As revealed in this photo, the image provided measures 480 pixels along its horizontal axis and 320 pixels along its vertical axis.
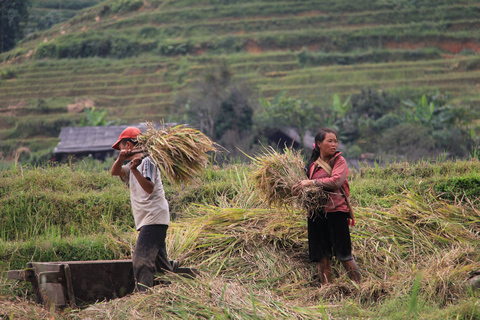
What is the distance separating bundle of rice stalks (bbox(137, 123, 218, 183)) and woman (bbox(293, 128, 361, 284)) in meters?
0.80

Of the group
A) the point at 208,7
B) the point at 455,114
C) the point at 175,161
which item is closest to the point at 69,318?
the point at 175,161

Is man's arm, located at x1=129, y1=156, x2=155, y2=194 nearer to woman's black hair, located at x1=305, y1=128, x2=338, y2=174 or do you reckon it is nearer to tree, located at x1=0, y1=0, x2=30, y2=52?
woman's black hair, located at x1=305, y1=128, x2=338, y2=174

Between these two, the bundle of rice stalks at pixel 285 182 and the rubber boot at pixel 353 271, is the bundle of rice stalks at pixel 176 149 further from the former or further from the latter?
the rubber boot at pixel 353 271

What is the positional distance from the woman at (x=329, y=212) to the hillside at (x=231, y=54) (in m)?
23.1

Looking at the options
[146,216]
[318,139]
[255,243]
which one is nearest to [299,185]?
[318,139]

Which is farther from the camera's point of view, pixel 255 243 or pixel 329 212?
pixel 255 243

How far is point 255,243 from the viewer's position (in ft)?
14.7

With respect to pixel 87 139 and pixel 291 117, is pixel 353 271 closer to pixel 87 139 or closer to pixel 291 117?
pixel 87 139

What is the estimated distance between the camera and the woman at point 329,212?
3820mm

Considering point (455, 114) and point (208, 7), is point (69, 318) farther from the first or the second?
Answer: point (208, 7)

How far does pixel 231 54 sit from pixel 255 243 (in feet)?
118

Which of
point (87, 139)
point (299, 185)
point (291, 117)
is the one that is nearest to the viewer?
point (299, 185)

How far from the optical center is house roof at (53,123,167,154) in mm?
19188

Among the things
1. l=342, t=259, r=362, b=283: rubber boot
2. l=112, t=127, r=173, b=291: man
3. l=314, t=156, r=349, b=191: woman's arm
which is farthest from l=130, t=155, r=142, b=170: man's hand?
l=342, t=259, r=362, b=283: rubber boot
